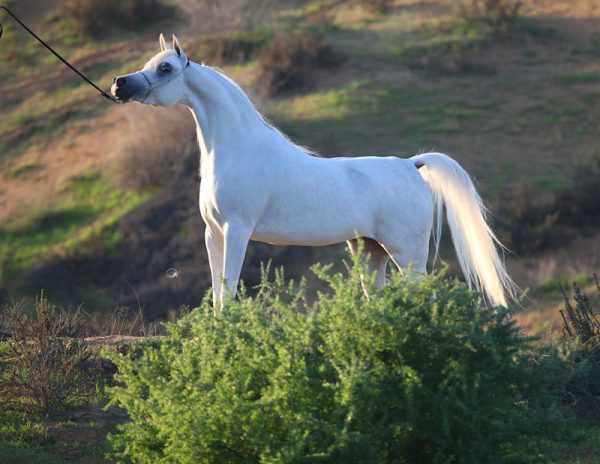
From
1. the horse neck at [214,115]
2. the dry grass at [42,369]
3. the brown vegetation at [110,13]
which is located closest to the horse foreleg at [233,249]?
the horse neck at [214,115]

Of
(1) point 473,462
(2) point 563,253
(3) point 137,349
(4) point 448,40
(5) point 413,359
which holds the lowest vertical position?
(2) point 563,253

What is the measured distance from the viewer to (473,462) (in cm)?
566

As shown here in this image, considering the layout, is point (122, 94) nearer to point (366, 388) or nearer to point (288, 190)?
point (288, 190)

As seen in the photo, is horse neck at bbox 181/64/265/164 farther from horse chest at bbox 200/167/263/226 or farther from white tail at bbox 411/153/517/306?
white tail at bbox 411/153/517/306

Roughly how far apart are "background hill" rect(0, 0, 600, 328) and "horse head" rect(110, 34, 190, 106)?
11680 millimetres

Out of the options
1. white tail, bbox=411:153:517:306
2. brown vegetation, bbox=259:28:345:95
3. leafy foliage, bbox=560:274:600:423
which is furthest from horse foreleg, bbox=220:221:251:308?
brown vegetation, bbox=259:28:345:95

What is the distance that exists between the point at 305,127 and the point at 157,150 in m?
3.48

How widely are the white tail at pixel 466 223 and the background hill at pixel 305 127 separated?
10934 mm

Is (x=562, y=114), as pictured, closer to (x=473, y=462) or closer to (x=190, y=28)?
(x=190, y=28)

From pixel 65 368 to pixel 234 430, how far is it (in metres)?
2.66

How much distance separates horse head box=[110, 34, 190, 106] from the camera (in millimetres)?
7812

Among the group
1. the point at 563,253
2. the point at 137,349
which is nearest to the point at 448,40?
the point at 563,253

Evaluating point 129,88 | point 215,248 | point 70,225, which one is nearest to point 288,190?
point 215,248

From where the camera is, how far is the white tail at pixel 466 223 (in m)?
8.71
